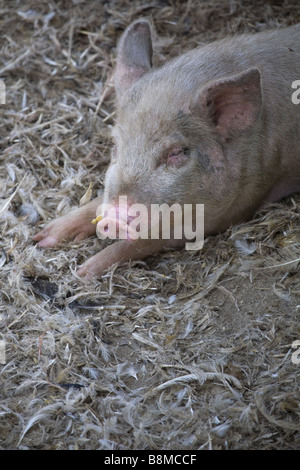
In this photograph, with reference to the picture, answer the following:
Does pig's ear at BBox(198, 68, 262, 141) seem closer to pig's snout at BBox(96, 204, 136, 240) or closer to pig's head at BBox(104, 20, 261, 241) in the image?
pig's head at BBox(104, 20, 261, 241)

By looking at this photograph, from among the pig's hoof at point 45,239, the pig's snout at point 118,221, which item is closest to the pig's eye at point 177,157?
the pig's snout at point 118,221

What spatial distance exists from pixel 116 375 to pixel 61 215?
165 centimetres

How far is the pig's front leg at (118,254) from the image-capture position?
178 inches

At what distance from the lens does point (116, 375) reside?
149 inches

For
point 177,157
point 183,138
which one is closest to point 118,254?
point 177,157

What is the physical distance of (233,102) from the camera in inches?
158

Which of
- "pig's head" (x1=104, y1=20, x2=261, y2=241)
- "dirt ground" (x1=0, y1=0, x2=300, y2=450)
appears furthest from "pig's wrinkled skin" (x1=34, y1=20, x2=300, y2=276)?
"dirt ground" (x1=0, y1=0, x2=300, y2=450)

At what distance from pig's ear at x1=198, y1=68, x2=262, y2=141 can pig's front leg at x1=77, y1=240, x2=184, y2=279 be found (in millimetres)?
979

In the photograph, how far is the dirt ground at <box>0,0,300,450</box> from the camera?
3.47 metres

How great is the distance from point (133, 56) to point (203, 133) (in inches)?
38.1

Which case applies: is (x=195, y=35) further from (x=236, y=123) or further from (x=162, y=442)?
(x=162, y=442)

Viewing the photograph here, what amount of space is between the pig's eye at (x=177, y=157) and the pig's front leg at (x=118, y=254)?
0.72 meters

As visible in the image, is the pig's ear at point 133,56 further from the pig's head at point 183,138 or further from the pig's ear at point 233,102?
the pig's ear at point 233,102

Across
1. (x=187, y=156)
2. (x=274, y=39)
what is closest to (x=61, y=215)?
(x=187, y=156)
